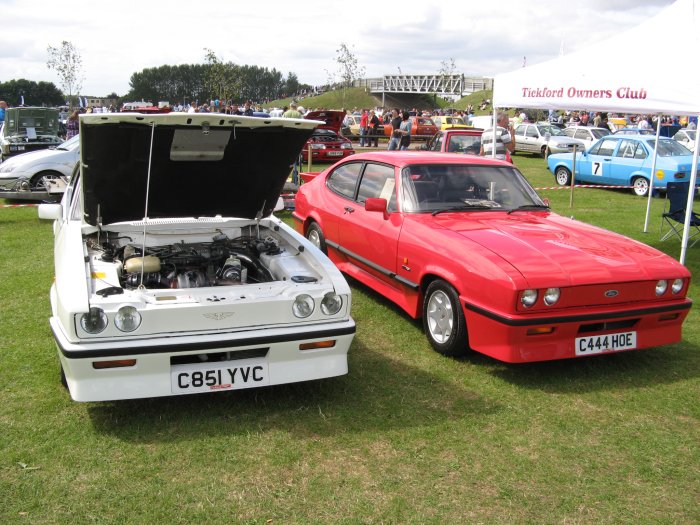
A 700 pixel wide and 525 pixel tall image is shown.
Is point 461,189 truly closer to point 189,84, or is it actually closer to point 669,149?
point 669,149

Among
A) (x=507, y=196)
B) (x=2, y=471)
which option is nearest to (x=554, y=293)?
(x=507, y=196)

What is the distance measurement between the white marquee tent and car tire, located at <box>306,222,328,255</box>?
359 cm

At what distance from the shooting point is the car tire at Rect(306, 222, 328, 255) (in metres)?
7.17

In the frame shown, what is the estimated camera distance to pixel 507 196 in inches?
240

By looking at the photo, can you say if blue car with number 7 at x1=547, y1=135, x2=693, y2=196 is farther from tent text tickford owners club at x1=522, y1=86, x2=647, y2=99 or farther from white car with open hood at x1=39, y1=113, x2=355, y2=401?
white car with open hood at x1=39, y1=113, x2=355, y2=401

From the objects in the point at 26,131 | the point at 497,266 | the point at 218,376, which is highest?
the point at 26,131

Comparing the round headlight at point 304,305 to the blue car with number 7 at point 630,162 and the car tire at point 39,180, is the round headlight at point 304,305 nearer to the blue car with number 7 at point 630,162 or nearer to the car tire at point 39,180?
the car tire at point 39,180

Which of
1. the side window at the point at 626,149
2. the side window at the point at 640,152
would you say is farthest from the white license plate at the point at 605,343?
the side window at the point at 626,149

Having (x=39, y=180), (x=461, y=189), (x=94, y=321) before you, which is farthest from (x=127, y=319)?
(x=39, y=180)

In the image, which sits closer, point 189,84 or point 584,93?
point 584,93

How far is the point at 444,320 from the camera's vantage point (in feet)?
16.7

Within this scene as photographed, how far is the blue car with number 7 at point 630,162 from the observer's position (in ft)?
46.8

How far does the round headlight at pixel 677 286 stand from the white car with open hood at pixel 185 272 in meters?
2.57

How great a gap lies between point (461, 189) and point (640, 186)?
1081 centimetres
